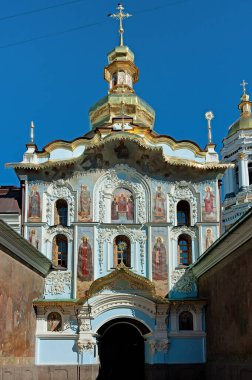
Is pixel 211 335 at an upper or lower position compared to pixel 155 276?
lower

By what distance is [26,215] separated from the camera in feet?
87.3

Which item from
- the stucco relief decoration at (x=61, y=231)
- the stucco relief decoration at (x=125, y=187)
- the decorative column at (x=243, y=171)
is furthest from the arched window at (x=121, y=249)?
the decorative column at (x=243, y=171)

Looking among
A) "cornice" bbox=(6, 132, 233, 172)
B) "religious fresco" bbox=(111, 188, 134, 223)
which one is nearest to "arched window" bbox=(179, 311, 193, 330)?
"religious fresco" bbox=(111, 188, 134, 223)

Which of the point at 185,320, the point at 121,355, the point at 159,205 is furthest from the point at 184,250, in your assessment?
the point at 121,355

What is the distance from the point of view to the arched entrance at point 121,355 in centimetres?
3225

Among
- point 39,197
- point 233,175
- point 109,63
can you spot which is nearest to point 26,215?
point 39,197

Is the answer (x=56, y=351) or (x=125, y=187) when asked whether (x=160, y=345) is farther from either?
(x=125, y=187)

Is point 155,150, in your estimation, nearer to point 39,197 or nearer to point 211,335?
point 39,197

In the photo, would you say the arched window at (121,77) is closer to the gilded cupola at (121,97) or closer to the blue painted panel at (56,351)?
the gilded cupola at (121,97)

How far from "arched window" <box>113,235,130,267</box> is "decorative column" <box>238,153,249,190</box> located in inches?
819

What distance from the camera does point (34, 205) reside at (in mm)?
26766

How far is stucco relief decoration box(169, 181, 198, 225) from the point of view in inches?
1059

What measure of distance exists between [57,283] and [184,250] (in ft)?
18.0

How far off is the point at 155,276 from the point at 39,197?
588 centimetres
